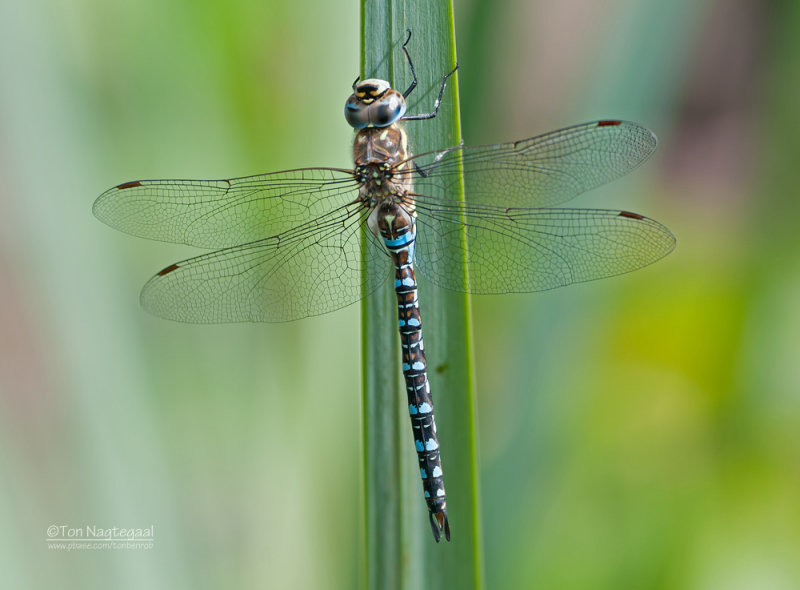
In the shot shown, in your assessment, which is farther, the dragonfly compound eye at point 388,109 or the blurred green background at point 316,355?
the blurred green background at point 316,355

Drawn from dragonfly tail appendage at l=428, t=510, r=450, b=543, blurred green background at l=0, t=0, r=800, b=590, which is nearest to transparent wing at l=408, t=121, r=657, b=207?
blurred green background at l=0, t=0, r=800, b=590

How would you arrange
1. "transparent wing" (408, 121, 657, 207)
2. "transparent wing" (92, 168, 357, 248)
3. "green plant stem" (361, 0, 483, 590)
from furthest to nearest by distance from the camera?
"transparent wing" (92, 168, 357, 248) → "transparent wing" (408, 121, 657, 207) → "green plant stem" (361, 0, 483, 590)

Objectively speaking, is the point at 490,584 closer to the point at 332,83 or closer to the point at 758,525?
the point at 758,525

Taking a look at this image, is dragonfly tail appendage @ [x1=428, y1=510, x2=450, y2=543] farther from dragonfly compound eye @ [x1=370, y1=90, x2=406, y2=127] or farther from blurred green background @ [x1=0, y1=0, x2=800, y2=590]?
dragonfly compound eye @ [x1=370, y1=90, x2=406, y2=127]

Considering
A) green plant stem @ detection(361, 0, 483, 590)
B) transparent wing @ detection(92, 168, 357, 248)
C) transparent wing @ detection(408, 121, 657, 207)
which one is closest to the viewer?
green plant stem @ detection(361, 0, 483, 590)

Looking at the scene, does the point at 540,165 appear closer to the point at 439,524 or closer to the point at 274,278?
the point at 274,278

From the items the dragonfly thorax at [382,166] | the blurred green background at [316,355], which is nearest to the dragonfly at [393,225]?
the dragonfly thorax at [382,166]

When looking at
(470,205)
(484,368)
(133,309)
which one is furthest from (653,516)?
(133,309)

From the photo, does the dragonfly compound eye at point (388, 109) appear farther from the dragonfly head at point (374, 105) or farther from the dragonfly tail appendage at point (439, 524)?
the dragonfly tail appendage at point (439, 524)
